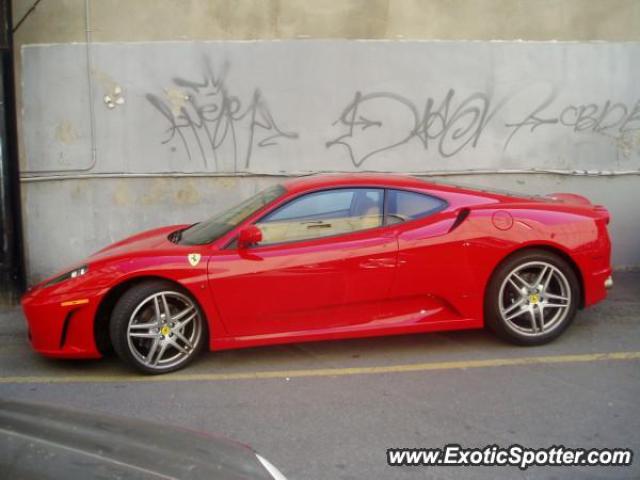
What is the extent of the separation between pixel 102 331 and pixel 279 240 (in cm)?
145

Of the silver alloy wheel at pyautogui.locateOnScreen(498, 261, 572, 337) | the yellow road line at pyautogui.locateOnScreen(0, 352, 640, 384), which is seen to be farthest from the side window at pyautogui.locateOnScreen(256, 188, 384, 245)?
the silver alloy wheel at pyautogui.locateOnScreen(498, 261, 572, 337)

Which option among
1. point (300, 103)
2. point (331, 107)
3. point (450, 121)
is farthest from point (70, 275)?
point (450, 121)

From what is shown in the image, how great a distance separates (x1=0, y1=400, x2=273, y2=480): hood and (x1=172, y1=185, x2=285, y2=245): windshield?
269 cm

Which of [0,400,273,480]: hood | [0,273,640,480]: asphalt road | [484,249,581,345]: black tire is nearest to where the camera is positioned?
[0,400,273,480]: hood

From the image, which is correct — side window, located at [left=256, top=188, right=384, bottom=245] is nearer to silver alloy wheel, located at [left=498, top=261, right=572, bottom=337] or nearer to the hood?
silver alloy wheel, located at [left=498, top=261, right=572, bottom=337]

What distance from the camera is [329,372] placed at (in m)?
4.83

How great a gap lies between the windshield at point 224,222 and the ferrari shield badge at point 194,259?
0.20 metres

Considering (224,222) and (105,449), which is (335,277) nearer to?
(224,222)

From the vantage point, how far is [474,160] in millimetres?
7918

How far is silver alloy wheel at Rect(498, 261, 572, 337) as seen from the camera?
5098 millimetres

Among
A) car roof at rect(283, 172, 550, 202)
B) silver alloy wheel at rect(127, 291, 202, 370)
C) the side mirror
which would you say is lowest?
silver alloy wheel at rect(127, 291, 202, 370)

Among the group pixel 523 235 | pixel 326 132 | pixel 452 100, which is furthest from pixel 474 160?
pixel 523 235

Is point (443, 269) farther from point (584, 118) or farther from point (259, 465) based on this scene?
point (584, 118)

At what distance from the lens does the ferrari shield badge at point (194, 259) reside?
15.8 feet
